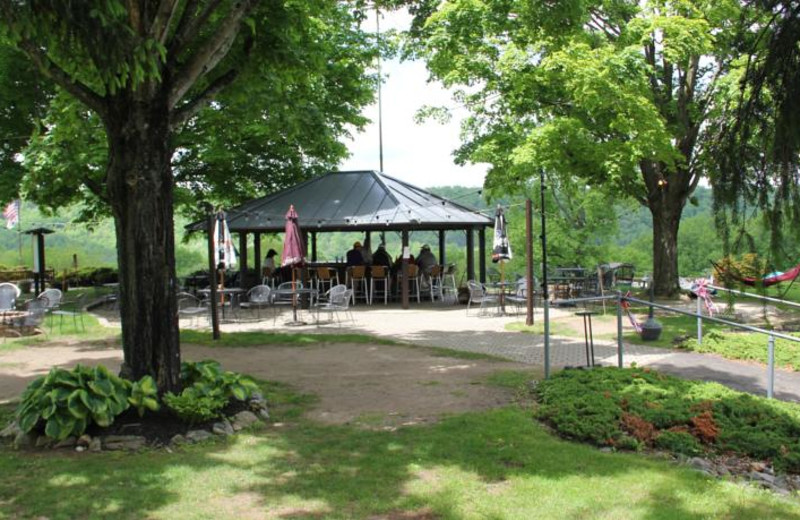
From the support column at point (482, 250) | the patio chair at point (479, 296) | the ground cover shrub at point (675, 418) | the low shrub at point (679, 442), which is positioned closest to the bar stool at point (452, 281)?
the support column at point (482, 250)

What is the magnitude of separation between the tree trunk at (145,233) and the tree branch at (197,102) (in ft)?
1.06

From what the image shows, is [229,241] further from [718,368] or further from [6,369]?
[718,368]

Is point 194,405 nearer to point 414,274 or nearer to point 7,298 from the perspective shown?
point 7,298

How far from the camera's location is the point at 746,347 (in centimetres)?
1009

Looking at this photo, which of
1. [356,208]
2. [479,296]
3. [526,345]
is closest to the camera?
[526,345]

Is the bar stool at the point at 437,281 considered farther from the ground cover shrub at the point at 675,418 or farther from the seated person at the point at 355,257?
the ground cover shrub at the point at 675,418

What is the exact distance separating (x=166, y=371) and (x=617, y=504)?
4005 millimetres

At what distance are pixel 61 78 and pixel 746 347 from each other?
9403 mm

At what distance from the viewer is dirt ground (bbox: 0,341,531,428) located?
673 cm

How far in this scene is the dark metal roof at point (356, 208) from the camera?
58.5ft

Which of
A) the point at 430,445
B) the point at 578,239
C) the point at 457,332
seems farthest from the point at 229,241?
the point at 578,239

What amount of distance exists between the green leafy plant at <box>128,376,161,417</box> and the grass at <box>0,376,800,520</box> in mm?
545

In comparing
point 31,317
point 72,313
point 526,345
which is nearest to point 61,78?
point 526,345

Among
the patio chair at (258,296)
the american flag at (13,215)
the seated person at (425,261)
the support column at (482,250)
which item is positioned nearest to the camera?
the patio chair at (258,296)
